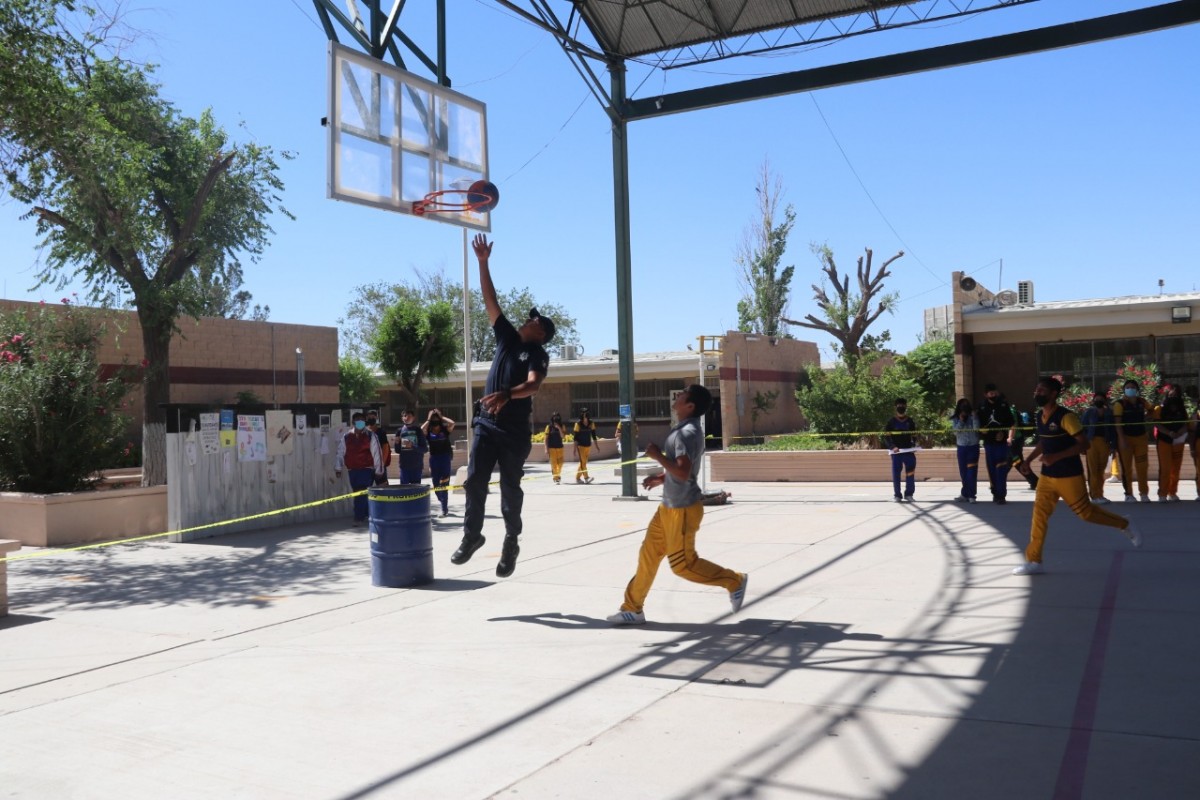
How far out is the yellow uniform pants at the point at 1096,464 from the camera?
572 inches

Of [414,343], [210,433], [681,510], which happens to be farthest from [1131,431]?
[414,343]

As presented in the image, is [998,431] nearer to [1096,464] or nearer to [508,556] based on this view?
[1096,464]

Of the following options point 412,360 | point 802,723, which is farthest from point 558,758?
point 412,360

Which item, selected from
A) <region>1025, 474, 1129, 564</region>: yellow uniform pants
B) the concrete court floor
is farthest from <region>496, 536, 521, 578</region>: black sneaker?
<region>1025, 474, 1129, 564</region>: yellow uniform pants

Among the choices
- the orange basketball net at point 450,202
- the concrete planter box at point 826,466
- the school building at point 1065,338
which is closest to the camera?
the orange basketball net at point 450,202

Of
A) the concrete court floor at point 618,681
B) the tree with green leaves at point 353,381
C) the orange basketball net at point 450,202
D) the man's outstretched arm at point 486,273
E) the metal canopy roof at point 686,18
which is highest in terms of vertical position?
the metal canopy roof at point 686,18

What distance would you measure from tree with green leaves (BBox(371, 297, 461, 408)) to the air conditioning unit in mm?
20484

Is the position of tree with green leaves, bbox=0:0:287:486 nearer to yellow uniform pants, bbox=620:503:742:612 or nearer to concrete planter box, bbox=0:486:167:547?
concrete planter box, bbox=0:486:167:547

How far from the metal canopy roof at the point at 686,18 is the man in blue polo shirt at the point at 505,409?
1103 cm

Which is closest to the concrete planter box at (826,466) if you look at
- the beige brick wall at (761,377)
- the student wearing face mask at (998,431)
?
the student wearing face mask at (998,431)

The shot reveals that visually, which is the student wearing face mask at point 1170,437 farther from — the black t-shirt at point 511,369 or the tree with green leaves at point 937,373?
the tree with green leaves at point 937,373

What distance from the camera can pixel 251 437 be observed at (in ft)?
48.5

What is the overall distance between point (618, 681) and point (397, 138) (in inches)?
341

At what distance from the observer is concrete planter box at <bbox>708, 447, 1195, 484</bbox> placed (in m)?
21.4
